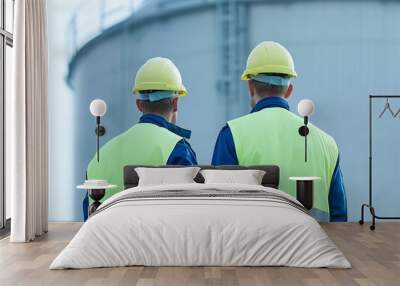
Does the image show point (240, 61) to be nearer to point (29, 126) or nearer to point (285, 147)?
point (285, 147)

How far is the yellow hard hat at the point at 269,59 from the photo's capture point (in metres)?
7.36

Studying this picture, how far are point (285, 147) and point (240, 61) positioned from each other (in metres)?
1.17

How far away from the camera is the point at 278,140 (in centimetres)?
721

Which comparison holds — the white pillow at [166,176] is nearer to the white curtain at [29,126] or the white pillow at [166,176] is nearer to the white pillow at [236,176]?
the white pillow at [236,176]

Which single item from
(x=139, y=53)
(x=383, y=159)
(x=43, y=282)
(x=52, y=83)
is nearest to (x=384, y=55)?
(x=383, y=159)

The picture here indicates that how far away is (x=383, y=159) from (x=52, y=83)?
407cm

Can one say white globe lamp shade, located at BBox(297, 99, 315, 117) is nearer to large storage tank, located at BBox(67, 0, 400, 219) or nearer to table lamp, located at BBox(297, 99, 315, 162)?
table lamp, located at BBox(297, 99, 315, 162)

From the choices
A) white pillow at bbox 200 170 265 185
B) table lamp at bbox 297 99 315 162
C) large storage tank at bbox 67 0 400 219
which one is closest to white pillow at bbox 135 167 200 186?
white pillow at bbox 200 170 265 185

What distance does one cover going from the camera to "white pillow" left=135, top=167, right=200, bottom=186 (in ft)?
21.7

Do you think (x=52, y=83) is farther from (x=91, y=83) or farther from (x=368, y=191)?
(x=368, y=191)

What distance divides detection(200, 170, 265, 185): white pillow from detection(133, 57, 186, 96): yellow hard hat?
1237mm

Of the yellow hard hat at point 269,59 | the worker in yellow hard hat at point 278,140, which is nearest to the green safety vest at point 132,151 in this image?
the worker in yellow hard hat at point 278,140

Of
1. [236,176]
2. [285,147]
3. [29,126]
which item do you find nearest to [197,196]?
[236,176]

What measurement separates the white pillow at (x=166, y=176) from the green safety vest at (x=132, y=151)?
495 millimetres
